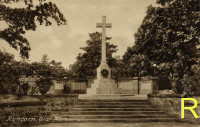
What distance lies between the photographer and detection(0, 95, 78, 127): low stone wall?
923 centimetres

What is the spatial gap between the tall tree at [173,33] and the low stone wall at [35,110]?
369 inches

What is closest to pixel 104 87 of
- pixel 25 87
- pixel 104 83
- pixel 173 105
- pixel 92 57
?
pixel 104 83

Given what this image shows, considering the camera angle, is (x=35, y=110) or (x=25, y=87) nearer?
(x=35, y=110)

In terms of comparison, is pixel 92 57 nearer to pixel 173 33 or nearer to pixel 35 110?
pixel 173 33

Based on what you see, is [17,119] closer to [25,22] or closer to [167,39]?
[25,22]

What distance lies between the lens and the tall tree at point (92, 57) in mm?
35594

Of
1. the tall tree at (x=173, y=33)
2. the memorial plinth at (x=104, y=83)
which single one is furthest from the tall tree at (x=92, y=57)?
the memorial plinth at (x=104, y=83)

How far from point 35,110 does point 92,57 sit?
25702 mm

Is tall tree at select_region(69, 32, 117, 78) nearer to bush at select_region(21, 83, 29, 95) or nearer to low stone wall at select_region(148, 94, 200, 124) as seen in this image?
low stone wall at select_region(148, 94, 200, 124)

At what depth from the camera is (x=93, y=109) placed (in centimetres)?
1227

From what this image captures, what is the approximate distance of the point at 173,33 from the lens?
17.9 metres

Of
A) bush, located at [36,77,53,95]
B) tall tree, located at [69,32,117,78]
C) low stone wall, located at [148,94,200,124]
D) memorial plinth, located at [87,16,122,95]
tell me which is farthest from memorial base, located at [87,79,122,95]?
tall tree, located at [69,32,117,78]

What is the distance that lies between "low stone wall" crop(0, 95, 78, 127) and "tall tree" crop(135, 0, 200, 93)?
9373 millimetres

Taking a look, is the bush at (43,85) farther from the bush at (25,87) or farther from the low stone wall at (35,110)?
the bush at (25,87)
